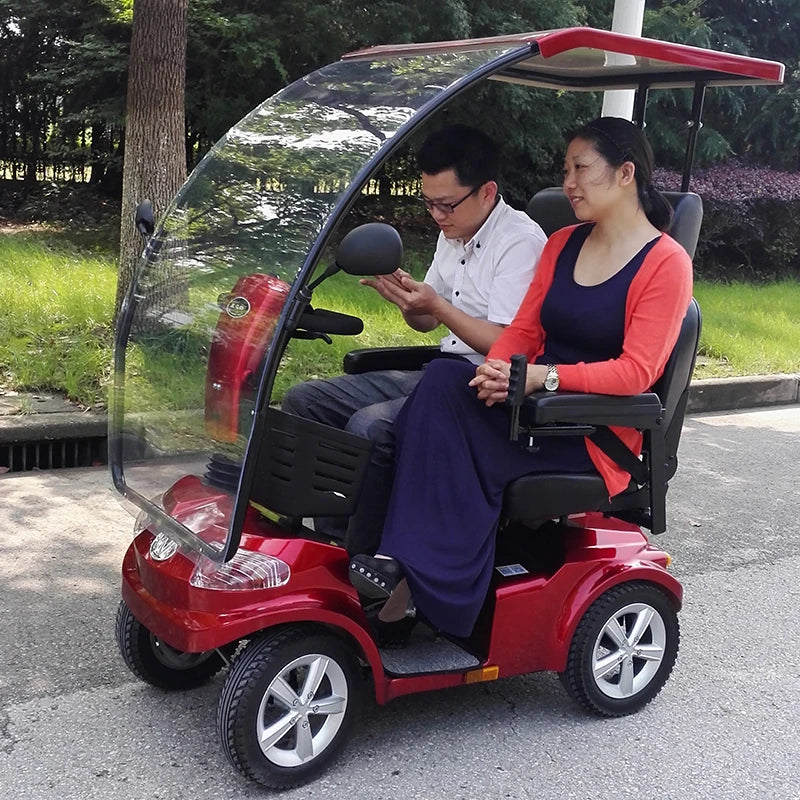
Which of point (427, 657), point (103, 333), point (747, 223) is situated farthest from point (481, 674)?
point (747, 223)

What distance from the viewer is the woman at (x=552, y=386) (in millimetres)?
2785

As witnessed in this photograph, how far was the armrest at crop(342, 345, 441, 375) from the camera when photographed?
3.67 metres

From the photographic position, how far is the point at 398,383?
11.4ft

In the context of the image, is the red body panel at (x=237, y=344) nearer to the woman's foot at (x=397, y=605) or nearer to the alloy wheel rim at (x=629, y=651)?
the woman's foot at (x=397, y=605)

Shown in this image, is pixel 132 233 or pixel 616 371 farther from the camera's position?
pixel 132 233

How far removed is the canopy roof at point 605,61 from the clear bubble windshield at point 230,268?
0.11 m

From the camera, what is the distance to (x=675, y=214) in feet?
10.7

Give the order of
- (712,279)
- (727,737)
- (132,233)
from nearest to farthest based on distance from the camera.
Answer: (727,737) < (132,233) < (712,279)

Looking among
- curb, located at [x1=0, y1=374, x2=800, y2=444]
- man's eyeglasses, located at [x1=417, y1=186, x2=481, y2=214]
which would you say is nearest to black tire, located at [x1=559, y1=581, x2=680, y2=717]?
man's eyeglasses, located at [x1=417, y1=186, x2=481, y2=214]

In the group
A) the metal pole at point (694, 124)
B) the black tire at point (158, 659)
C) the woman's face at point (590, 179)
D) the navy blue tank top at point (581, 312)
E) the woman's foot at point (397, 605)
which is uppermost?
the metal pole at point (694, 124)

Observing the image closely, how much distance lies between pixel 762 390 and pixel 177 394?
622 centimetres

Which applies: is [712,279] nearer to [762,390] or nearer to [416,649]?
[762,390]

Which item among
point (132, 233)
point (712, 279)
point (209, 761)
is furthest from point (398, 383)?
point (712, 279)

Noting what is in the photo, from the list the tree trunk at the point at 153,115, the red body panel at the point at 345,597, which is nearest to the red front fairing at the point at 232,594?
the red body panel at the point at 345,597
